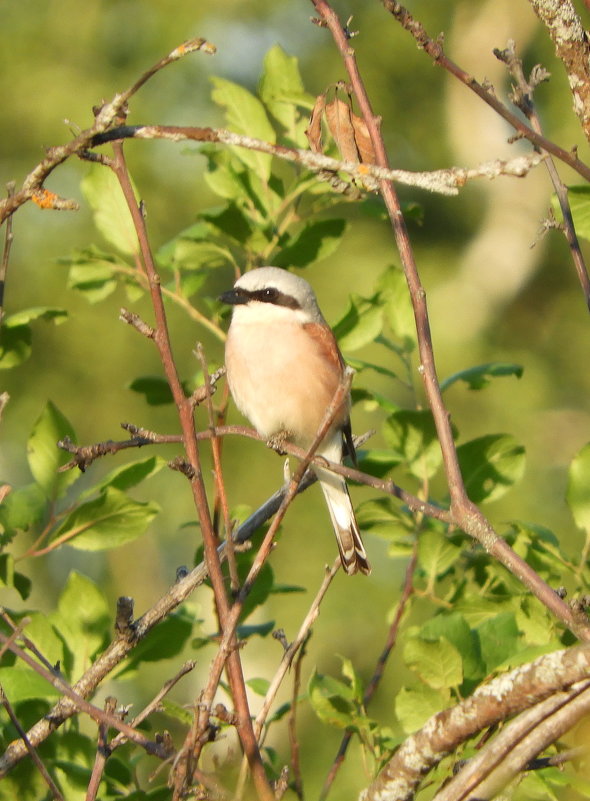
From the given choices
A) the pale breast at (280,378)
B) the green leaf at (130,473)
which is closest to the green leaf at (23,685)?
the green leaf at (130,473)

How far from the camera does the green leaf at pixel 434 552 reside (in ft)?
8.92

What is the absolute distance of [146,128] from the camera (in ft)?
6.03

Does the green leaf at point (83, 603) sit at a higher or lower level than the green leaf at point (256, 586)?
higher

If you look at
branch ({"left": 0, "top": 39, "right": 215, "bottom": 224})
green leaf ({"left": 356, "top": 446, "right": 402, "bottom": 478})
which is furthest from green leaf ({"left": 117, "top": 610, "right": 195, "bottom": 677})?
branch ({"left": 0, "top": 39, "right": 215, "bottom": 224})

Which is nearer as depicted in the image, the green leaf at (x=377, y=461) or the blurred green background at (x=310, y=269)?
the green leaf at (x=377, y=461)

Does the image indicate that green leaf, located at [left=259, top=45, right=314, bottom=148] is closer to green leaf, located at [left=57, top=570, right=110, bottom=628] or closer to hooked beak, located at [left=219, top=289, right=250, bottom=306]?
hooked beak, located at [left=219, top=289, right=250, bottom=306]

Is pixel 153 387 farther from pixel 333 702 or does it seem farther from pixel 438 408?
pixel 438 408

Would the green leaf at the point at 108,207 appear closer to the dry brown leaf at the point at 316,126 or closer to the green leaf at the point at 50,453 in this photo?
the green leaf at the point at 50,453

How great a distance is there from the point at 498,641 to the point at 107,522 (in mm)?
991

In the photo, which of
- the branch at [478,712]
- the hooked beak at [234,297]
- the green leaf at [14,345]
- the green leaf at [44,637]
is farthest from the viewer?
the hooked beak at [234,297]

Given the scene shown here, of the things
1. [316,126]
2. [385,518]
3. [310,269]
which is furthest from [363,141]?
[310,269]

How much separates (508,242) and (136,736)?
27.4 ft

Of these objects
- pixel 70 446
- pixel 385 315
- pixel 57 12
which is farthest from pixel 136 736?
pixel 57 12

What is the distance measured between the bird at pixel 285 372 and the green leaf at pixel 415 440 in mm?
877
